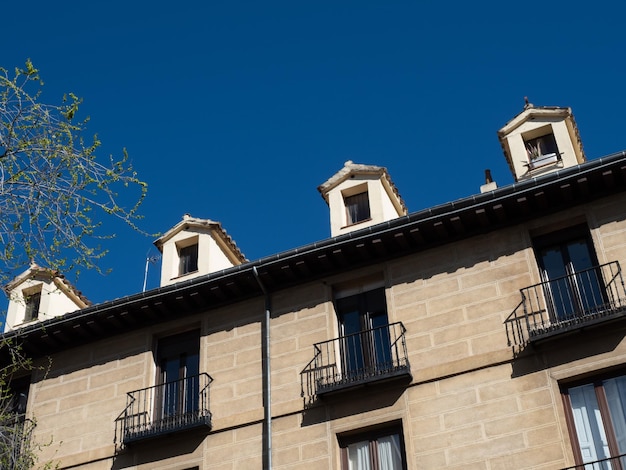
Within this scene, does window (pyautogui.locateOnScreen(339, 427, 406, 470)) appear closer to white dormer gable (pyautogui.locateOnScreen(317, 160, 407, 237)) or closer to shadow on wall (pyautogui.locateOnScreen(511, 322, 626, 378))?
shadow on wall (pyautogui.locateOnScreen(511, 322, 626, 378))

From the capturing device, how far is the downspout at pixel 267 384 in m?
17.4

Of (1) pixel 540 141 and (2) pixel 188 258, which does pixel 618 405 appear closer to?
(1) pixel 540 141

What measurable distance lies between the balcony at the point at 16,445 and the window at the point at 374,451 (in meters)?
5.62

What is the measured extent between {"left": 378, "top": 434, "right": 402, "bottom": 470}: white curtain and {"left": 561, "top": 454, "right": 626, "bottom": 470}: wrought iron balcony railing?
3.00 m

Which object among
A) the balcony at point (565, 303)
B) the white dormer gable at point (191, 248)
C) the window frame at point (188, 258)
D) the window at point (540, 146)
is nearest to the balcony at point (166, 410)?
the white dormer gable at point (191, 248)

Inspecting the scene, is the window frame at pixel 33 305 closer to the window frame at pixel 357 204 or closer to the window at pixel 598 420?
the window frame at pixel 357 204

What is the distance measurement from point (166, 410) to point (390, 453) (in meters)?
4.96

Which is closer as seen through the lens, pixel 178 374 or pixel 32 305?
pixel 178 374

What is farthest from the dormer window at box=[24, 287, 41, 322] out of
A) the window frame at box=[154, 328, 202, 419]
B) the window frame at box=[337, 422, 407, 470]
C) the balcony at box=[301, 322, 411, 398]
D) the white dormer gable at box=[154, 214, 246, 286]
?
the window frame at box=[337, 422, 407, 470]

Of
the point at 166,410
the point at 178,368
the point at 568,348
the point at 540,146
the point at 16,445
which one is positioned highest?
the point at 540,146

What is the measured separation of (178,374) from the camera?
65.3ft

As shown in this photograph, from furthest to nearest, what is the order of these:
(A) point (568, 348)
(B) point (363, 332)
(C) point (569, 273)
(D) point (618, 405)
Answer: (B) point (363, 332), (C) point (569, 273), (A) point (568, 348), (D) point (618, 405)

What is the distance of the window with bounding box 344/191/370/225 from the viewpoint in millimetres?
21422

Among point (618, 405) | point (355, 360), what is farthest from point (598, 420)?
point (355, 360)
